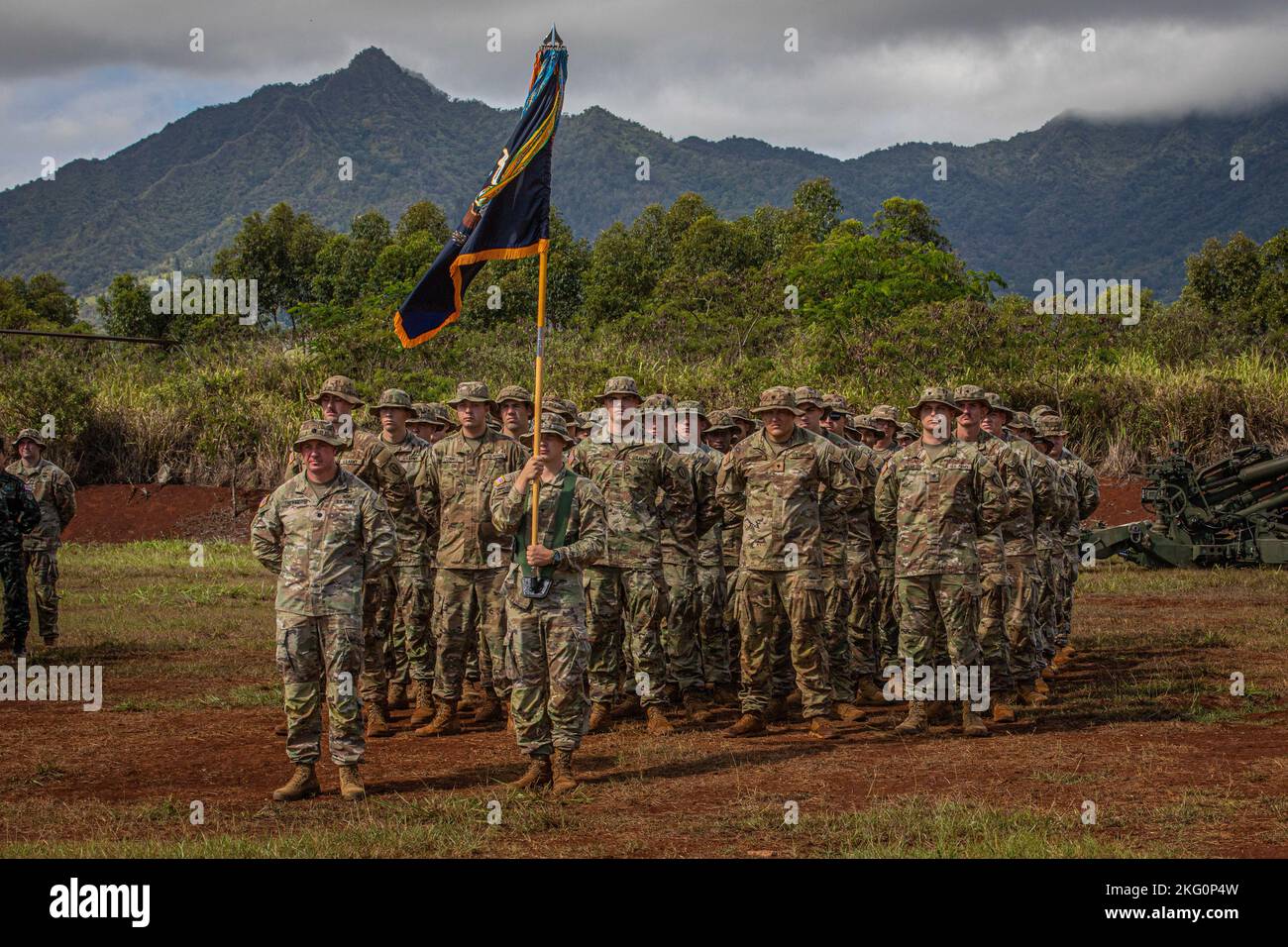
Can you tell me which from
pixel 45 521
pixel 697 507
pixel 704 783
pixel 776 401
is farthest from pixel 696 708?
pixel 45 521

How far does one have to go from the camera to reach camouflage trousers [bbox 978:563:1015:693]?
452 inches

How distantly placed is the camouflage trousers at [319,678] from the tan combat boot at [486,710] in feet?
8.76

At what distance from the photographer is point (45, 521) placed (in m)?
16.0

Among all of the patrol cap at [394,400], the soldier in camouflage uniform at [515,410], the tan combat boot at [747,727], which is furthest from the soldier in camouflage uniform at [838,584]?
the patrol cap at [394,400]

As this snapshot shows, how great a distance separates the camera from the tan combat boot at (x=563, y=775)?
9.08 meters

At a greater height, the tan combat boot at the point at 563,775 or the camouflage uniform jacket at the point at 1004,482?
the camouflage uniform jacket at the point at 1004,482

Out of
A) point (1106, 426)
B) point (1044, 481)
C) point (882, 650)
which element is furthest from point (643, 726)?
point (1106, 426)

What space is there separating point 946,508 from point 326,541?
4.76 meters

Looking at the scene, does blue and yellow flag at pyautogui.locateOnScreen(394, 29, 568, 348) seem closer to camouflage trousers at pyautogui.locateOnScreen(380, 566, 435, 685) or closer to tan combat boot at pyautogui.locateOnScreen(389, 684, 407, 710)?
camouflage trousers at pyautogui.locateOnScreen(380, 566, 435, 685)

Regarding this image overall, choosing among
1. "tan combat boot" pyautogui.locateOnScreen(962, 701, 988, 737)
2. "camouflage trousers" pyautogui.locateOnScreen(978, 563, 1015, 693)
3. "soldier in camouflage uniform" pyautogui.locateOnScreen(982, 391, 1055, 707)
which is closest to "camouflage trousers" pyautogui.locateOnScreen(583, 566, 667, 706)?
"tan combat boot" pyautogui.locateOnScreen(962, 701, 988, 737)

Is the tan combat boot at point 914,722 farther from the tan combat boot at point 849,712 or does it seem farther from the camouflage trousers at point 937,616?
the tan combat boot at point 849,712

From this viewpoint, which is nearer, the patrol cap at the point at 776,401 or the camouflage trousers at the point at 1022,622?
the patrol cap at the point at 776,401
